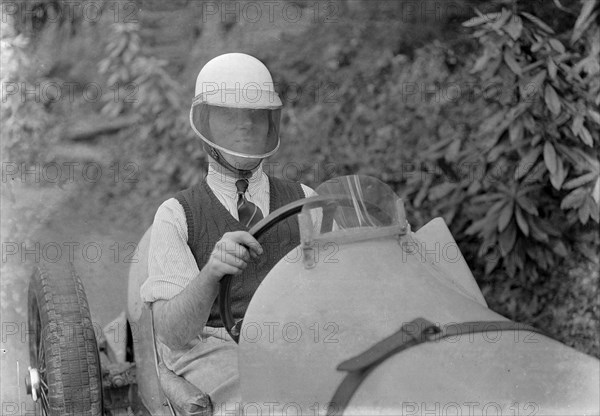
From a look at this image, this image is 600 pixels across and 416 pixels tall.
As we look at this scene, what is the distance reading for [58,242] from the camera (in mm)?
7289

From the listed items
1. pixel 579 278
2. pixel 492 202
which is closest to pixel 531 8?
pixel 492 202

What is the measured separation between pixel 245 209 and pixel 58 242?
14.3 feet

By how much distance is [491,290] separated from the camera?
5902 mm

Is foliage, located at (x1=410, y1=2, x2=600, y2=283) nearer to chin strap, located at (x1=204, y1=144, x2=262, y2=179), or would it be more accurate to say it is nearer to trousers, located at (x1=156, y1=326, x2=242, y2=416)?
chin strap, located at (x1=204, y1=144, x2=262, y2=179)

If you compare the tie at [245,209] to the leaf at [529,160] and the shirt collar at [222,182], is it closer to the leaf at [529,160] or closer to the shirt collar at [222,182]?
the shirt collar at [222,182]

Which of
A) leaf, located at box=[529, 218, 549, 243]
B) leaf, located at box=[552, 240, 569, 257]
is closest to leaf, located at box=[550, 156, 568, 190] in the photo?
leaf, located at box=[529, 218, 549, 243]

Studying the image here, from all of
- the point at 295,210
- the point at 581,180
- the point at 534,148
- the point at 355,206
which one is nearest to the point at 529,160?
the point at 534,148

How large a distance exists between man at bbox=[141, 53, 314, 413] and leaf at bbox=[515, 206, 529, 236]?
2.21 meters

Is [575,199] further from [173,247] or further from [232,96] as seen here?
[173,247]

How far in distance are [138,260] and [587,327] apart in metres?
3.28

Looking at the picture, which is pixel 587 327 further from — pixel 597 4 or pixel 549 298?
pixel 597 4

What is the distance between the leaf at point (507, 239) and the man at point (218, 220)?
7.36 feet

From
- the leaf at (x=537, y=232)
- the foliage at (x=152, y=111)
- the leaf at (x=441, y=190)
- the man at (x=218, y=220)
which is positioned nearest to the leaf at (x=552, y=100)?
→ the leaf at (x=537, y=232)

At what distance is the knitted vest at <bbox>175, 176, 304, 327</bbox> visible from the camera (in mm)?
3193
